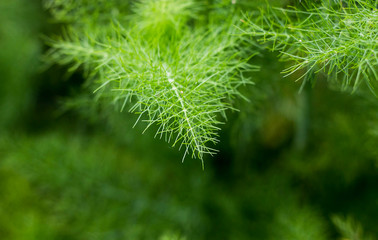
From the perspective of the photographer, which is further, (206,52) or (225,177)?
(225,177)

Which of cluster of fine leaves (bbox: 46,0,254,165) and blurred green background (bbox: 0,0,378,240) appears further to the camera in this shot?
blurred green background (bbox: 0,0,378,240)

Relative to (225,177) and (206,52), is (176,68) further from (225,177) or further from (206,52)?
(225,177)

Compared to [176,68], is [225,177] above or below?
below

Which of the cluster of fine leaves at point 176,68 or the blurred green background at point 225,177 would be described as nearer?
the cluster of fine leaves at point 176,68

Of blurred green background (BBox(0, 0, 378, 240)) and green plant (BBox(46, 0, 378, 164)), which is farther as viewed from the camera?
blurred green background (BBox(0, 0, 378, 240))

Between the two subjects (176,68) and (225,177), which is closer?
(176,68)

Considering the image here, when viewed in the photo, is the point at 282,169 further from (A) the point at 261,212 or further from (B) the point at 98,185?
(B) the point at 98,185

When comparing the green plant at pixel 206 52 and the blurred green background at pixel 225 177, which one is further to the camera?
the blurred green background at pixel 225 177

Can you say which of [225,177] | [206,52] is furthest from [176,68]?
[225,177]
